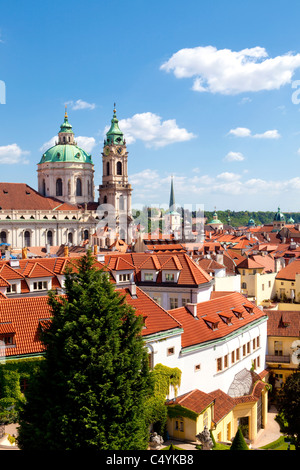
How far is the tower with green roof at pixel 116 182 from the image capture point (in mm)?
121250

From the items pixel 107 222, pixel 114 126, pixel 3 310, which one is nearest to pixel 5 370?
pixel 3 310

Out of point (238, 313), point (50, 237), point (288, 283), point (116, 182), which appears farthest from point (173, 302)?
point (116, 182)

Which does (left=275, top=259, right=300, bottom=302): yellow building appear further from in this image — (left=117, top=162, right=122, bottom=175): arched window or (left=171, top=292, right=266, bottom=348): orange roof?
(left=117, top=162, right=122, bottom=175): arched window

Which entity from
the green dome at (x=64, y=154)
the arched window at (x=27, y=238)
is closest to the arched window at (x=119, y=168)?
the green dome at (x=64, y=154)

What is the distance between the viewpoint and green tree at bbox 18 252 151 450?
18.4 metres

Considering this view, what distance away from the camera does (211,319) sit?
31547mm

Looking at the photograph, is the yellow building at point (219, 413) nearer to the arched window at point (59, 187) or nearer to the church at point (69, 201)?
the church at point (69, 201)

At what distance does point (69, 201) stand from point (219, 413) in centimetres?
9908

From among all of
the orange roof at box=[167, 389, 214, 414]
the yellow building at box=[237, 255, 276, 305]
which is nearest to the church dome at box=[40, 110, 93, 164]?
the yellow building at box=[237, 255, 276, 305]

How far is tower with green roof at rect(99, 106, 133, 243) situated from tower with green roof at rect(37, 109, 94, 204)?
409cm

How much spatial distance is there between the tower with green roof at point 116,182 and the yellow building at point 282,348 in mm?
80663

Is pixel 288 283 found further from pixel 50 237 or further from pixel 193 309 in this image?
pixel 50 237
